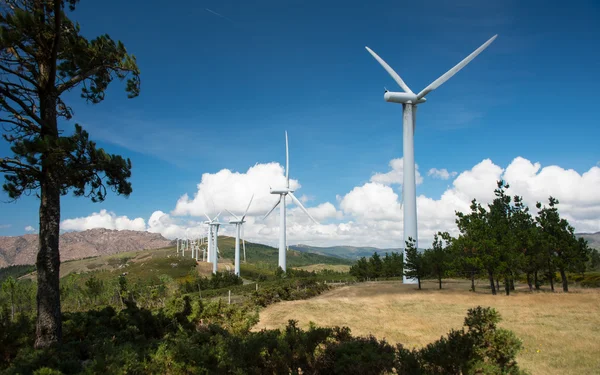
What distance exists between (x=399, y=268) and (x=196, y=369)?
9264cm

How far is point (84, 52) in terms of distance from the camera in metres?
15.5

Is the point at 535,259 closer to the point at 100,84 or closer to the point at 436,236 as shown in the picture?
the point at 436,236

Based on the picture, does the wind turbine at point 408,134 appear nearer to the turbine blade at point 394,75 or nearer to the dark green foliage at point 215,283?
the turbine blade at point 394,75

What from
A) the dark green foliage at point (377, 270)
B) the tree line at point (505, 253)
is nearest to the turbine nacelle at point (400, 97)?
the tree line at point (505, 253)

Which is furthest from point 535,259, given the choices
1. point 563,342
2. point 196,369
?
point 196,369

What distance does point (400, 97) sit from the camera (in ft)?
214

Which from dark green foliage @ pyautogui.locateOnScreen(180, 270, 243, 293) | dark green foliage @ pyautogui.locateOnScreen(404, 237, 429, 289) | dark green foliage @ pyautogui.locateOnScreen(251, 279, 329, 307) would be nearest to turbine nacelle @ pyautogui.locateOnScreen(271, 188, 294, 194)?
dark green foliage @ pyautogui.locateOnScreen(180, 270, 243, 293)

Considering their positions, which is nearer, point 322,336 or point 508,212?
point 322,336

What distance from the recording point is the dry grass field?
1813 cm

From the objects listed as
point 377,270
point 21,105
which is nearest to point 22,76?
point 21,105

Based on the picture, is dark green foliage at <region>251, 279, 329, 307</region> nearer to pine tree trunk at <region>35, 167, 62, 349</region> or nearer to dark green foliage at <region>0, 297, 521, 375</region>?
pine tree trunk at <region>35, 167, 62, 349</region>

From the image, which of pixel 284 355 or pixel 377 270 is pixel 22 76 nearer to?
pixel 284 355

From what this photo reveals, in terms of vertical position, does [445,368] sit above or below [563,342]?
above

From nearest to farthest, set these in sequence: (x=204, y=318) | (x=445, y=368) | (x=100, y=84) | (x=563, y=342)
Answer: (x=445, y=368) < (x=100, y=84) < (x=563, y=342) < (x=204, y=318)
